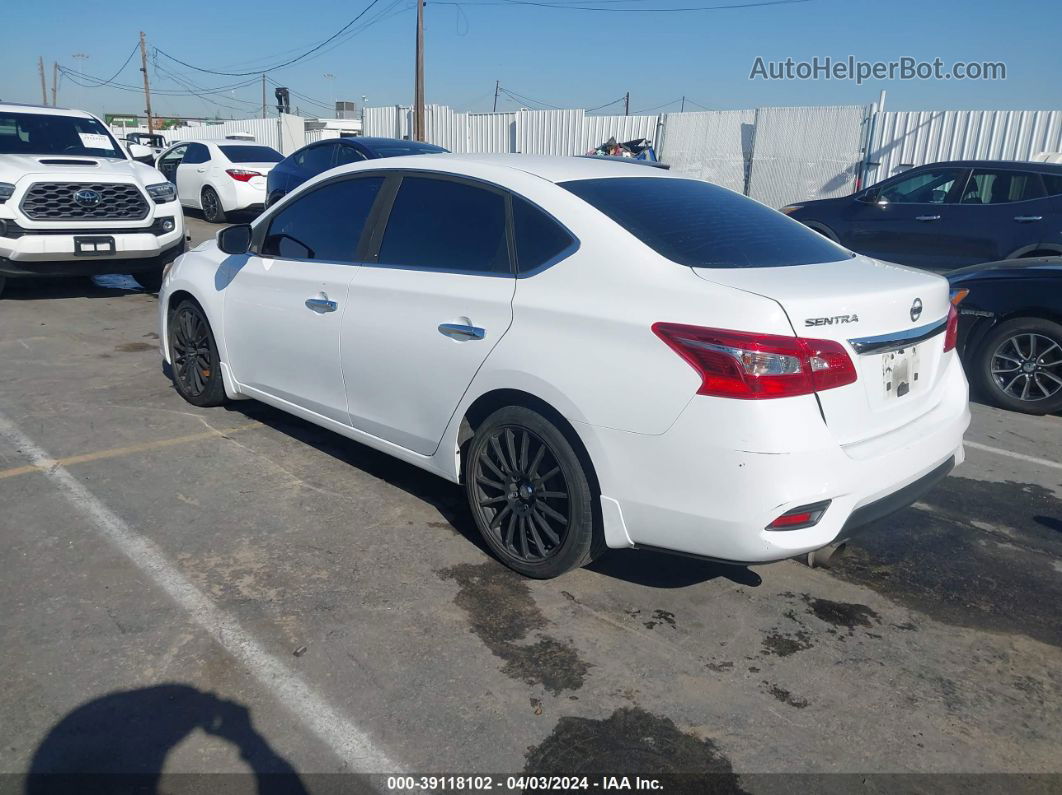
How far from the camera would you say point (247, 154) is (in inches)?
642

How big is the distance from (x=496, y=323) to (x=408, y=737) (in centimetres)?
162

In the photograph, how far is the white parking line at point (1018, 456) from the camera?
5300mm

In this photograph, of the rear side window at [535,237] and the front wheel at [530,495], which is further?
the rear side window at [535,237]

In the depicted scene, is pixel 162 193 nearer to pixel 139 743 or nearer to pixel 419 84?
pixel 139 743

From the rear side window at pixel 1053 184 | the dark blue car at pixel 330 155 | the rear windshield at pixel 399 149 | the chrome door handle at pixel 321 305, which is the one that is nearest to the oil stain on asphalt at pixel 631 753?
the chrome door handle at pixel 321 305

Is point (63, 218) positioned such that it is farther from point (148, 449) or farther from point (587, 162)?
point (587, 162)

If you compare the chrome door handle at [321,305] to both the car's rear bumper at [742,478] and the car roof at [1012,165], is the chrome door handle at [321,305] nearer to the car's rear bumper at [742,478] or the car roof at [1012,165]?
the car's rear bumper at [742,478]

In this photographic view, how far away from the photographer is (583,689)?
2.93m

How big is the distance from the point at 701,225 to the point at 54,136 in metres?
8.72

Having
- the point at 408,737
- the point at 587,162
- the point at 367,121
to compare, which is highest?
the point at 367,121

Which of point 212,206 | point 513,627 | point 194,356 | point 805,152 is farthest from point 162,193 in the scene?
point 805,152

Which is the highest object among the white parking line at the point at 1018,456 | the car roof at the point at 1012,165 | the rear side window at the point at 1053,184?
the car roof at the point at 1012,165

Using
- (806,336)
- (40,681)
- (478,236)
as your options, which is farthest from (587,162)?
(40,681)

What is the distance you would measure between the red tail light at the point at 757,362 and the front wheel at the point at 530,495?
2.21 feet
